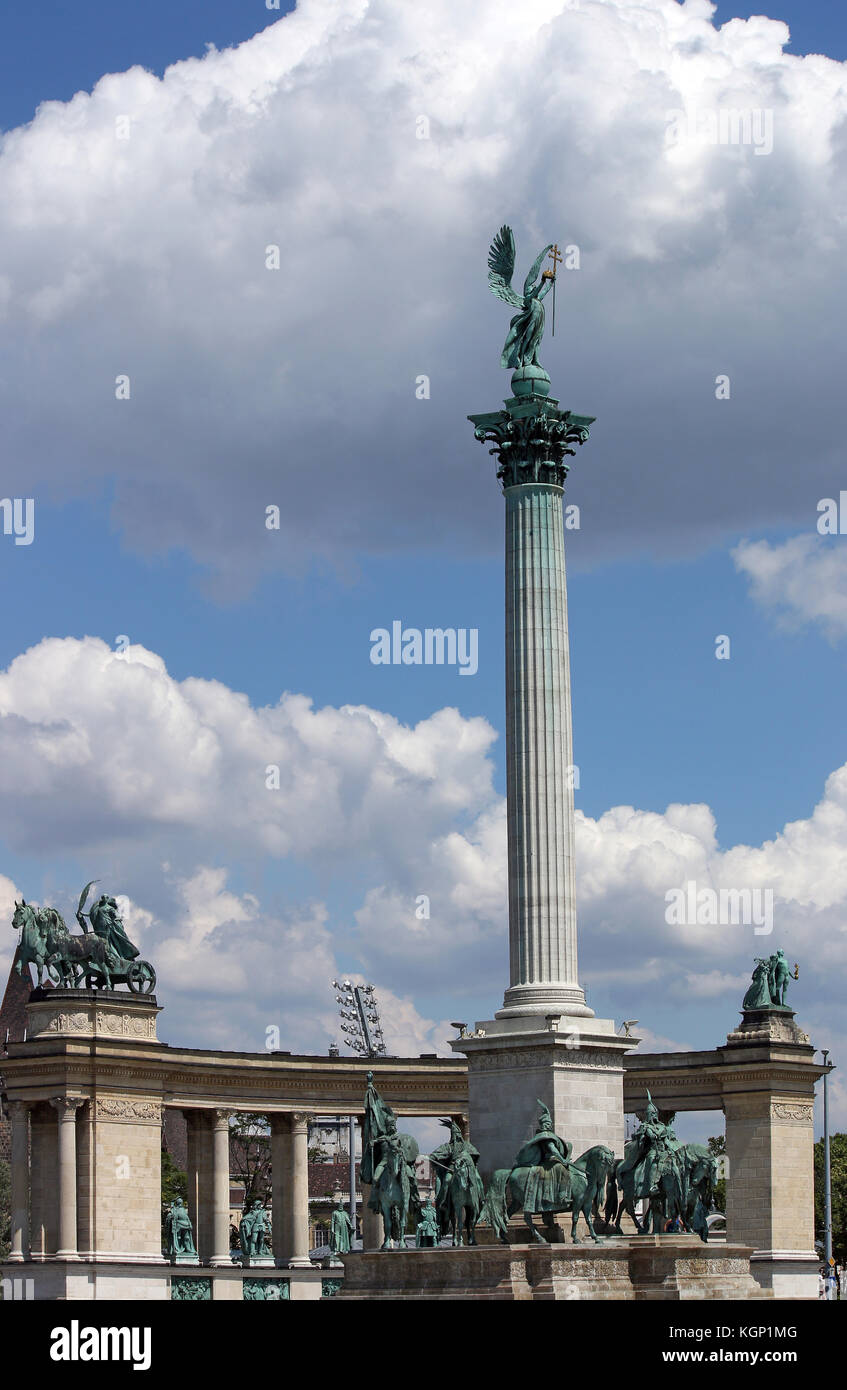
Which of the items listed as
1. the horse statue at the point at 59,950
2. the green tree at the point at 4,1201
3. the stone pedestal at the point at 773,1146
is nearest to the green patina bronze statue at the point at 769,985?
the stone pedestal at the point at 773,1146

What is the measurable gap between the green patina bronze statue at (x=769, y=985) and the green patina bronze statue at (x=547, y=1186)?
40842mm

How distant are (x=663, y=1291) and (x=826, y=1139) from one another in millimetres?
56353

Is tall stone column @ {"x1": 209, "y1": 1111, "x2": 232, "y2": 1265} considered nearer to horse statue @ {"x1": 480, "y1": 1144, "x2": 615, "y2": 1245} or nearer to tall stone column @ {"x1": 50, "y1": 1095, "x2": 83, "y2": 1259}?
tall stone column @ {"x1": 50, "y1": 1095, "x2": 83, "y2": 1259}

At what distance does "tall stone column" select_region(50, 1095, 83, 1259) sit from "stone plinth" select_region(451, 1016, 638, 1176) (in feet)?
91.0

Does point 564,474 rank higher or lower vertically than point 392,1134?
higher

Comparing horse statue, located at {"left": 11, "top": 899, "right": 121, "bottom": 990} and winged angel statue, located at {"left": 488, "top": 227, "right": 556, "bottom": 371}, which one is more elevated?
winged angel statue, located at {"left": 488, "top": 227, "right": 556, "bottom": 371}

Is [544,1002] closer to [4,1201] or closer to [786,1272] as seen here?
[786,1272]

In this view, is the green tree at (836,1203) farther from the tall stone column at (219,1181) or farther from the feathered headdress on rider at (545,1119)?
the feathered headdress on rider at (545,1119)

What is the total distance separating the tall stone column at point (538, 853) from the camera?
70.6 m

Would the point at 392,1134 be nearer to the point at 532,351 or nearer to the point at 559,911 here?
the point at 559,911

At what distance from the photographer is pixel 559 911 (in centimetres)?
7275

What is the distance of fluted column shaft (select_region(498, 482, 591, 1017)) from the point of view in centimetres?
7250

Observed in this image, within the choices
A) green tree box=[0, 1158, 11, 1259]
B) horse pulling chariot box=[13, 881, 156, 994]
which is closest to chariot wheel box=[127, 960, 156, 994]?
horse pulling chariot box=[13, 881, 156, 994]
